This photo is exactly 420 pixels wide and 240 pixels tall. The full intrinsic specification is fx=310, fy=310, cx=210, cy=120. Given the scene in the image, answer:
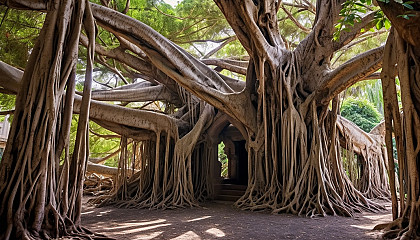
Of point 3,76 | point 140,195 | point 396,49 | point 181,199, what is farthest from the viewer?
point 140,195

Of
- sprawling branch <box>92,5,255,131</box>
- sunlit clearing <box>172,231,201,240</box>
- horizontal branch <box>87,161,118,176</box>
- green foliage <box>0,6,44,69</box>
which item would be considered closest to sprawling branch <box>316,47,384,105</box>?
sprawling branch <box>92,5,255,131</box>

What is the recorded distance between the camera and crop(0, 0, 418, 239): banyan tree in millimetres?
2336

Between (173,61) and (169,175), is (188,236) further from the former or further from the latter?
(169,175)

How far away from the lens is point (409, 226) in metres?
2.20

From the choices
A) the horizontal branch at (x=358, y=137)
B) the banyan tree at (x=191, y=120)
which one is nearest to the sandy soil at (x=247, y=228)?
the banyan tree at (x=191, y=120)

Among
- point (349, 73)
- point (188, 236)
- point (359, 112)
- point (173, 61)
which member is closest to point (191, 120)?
point (173, 61)

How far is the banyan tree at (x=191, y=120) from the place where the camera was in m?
2.34

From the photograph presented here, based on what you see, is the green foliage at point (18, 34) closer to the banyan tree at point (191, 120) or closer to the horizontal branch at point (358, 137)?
the banyan tree at point (191, 120)

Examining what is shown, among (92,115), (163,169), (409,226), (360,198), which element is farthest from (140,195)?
(409,226)

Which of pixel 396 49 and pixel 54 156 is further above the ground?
pixel 396 49

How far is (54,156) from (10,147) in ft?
1.00

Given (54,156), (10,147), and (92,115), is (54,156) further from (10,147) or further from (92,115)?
(92,115)

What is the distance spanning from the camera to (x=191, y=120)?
632 cm

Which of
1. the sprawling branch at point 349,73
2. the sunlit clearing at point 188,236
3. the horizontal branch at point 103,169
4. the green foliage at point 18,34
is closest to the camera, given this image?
the sunlit clearing at point 188,236
